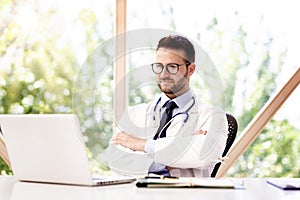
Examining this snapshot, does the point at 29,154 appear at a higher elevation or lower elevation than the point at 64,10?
lower

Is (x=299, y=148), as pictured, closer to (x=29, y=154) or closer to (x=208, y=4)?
(x=208, y=4)

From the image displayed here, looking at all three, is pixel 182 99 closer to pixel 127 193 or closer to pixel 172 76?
pixel 172 76

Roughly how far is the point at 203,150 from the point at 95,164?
1.62 meters

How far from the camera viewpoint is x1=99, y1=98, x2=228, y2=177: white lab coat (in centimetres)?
272

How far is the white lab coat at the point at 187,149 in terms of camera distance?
2.72m

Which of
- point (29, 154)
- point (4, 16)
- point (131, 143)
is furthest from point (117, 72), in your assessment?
point (29, 154)

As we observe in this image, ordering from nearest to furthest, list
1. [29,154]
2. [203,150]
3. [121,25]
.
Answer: [29,154] < [203,150] < [121,25]

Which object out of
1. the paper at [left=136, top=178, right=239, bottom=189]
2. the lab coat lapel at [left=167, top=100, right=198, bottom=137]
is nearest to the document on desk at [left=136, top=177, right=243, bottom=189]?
the paper at [left=136, top=178, right=239, bottom=189]

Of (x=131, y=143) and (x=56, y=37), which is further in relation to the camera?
(x=56, y=37)

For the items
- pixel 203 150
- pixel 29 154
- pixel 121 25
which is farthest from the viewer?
pixel 121 25

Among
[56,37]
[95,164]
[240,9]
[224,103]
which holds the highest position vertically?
[240,9]

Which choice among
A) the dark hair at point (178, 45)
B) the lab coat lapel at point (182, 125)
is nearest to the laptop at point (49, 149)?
the lab coat lapel at point (182, 125)

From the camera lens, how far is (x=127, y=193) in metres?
1.66

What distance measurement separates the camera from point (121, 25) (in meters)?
3.95
